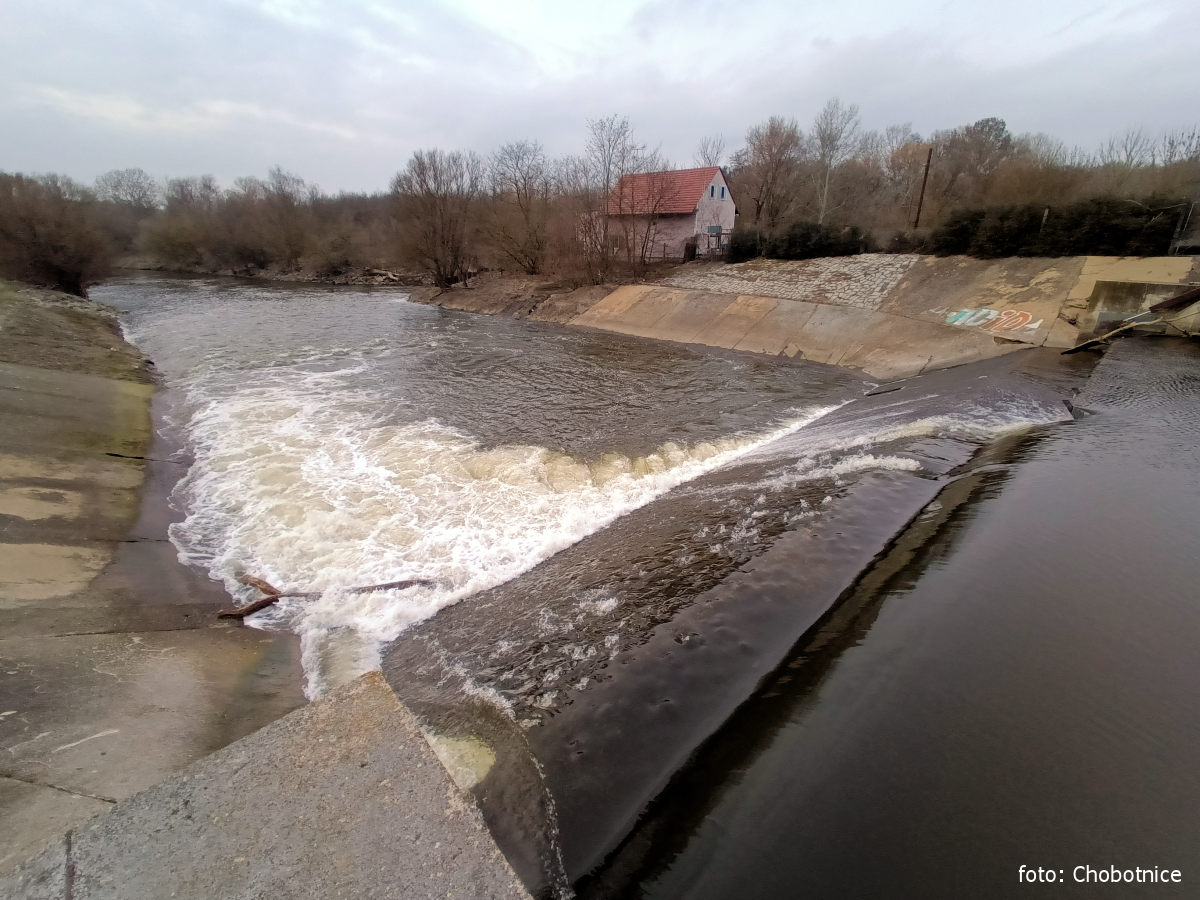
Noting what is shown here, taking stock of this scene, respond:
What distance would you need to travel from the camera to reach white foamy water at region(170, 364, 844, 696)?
6387mm

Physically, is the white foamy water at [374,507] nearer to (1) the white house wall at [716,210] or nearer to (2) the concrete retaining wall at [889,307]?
(2) the concrete retaining wall at [889,307]

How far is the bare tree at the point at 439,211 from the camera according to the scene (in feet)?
133

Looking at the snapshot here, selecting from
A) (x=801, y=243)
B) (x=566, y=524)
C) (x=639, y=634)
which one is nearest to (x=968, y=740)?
(x=639, y=634)

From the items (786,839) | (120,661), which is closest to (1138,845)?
(786,839)

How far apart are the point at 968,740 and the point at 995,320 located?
19079 millimetres

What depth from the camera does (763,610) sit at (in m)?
4.96

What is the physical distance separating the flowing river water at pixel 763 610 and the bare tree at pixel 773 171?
2904 centimetres

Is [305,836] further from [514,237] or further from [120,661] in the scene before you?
[514,237]

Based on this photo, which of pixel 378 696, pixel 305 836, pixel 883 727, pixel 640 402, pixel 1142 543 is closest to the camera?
pixel 305 836

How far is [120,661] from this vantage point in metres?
4.92

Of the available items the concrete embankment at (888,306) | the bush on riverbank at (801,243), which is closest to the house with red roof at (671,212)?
the bush on riverbank at (801,243)

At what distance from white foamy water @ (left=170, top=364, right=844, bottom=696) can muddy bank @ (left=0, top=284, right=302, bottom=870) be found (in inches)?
18.6

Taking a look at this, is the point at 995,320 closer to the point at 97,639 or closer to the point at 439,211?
the point at 97,639

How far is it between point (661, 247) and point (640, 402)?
90.1ft
